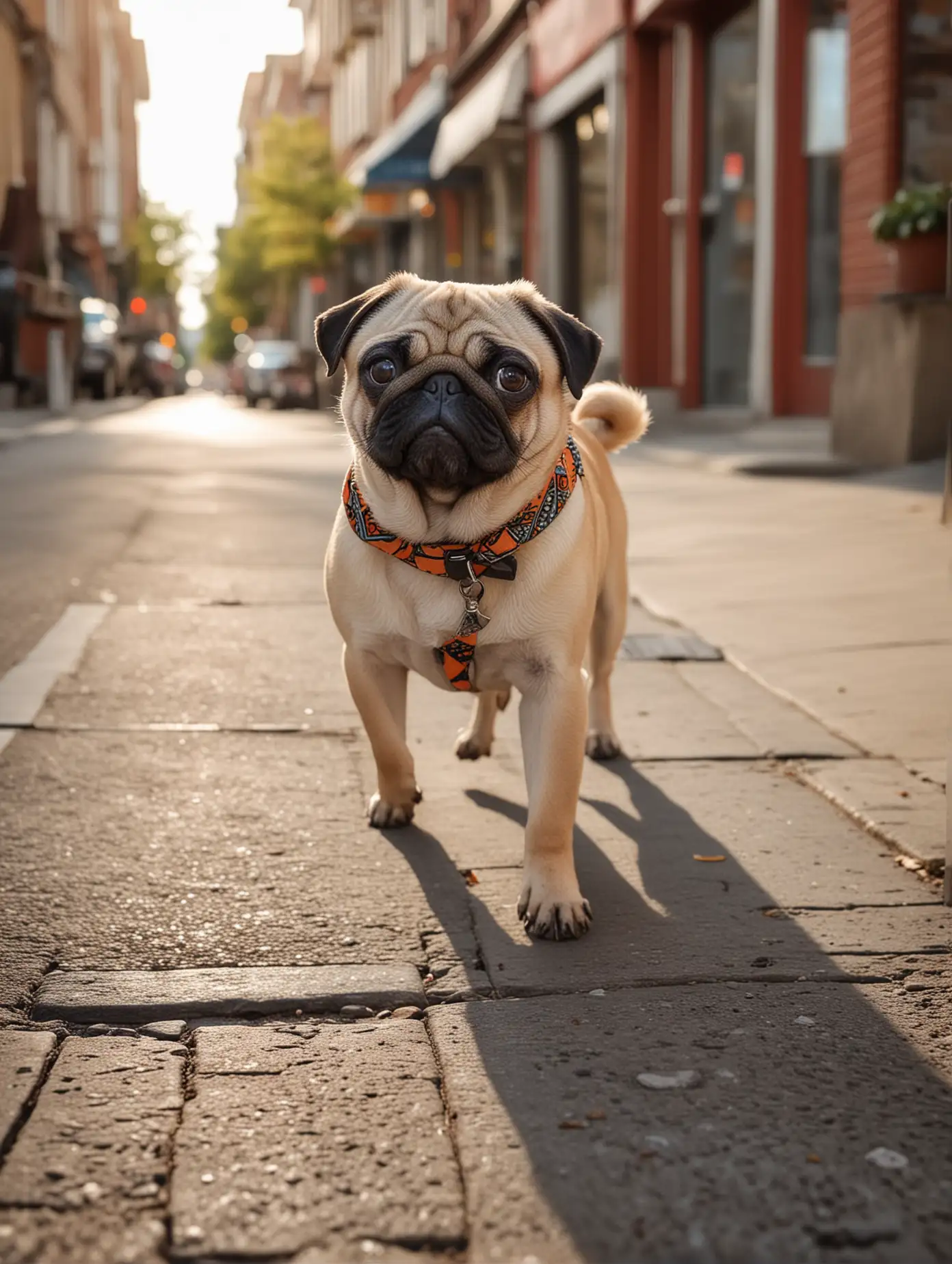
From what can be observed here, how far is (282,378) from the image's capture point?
116 ft

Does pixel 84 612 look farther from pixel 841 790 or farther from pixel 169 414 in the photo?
pixel 169 414

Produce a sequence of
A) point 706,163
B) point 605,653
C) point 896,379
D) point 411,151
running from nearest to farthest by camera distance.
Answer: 1. point 605,653
2. point 896,379
3. point 706,163
4. point 411,151

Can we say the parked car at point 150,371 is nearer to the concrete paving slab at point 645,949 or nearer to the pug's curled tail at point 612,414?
the pug's curled tail at point 612,414

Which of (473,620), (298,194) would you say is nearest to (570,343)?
(473,620)

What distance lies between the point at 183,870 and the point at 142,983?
26.4 inches

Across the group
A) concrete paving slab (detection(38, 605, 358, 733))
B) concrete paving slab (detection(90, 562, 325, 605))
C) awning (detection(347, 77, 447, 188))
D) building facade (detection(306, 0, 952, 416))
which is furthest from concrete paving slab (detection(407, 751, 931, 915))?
awning (detection(347, 77, 447, 188))

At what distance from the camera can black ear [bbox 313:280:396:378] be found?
11.3ft

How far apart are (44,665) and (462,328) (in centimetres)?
280

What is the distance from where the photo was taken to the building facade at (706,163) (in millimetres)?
12180

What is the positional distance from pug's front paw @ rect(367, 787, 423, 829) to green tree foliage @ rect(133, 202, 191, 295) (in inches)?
2966

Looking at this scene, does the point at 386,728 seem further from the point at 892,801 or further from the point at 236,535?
the point at 236,535

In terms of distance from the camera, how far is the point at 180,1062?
2.49 metres

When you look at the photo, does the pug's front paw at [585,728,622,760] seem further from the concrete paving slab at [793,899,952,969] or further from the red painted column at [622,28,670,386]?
the red painted column at [622,28,670,386]

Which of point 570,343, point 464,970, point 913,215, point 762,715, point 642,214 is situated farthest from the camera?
point 642,214
